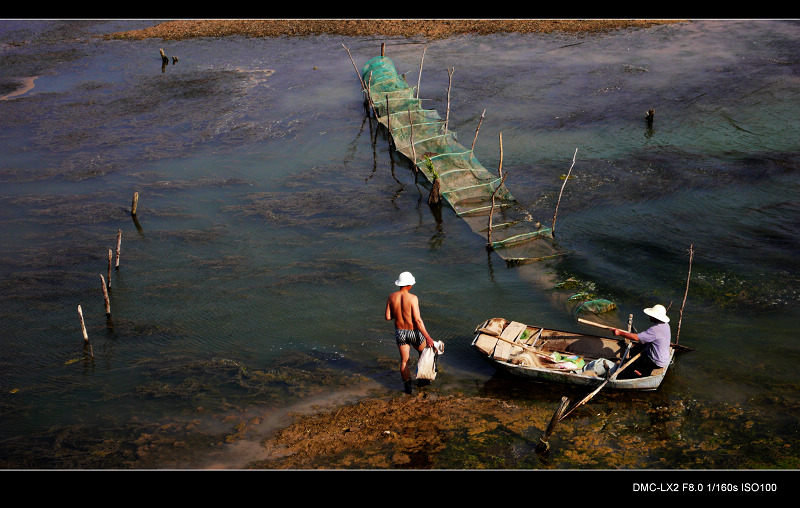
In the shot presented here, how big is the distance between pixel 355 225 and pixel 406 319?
5968mm

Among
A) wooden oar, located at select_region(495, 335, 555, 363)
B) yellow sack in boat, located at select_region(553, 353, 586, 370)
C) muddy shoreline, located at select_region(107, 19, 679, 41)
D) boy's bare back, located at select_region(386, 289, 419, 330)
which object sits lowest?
yellow sack in boat, located at select_region(553, 353, 586, 370)

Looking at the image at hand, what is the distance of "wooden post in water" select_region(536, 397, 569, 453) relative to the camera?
6.53 m

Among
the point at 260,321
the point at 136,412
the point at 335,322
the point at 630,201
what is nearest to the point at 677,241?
the point at 630,201

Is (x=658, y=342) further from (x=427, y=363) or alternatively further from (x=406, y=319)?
(x=406, y=319)

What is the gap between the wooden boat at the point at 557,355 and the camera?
7781 mm

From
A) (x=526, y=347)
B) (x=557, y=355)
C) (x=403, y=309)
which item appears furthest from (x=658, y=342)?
(x=403, y=309)

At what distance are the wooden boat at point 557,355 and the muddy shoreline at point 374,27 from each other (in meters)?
20.6

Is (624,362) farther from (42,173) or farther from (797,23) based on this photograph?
(797,23)

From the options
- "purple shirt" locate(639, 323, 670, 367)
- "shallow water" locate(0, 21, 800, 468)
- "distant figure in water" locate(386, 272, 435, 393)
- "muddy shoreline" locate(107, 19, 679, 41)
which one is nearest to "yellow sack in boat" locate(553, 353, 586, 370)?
"shallow water" locate(0, 21, 800, 468)

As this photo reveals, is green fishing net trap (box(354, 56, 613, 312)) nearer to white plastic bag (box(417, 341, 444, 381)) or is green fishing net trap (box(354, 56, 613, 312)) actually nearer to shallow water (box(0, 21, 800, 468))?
shallow water (box(0, 21, 800, 468))

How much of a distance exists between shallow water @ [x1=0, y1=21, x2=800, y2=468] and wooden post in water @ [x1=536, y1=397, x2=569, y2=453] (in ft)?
3.59

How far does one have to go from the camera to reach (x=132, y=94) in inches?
868

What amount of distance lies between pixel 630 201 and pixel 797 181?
11.8 ft

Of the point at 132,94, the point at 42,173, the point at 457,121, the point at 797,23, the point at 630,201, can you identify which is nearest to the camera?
the point at 630,201
